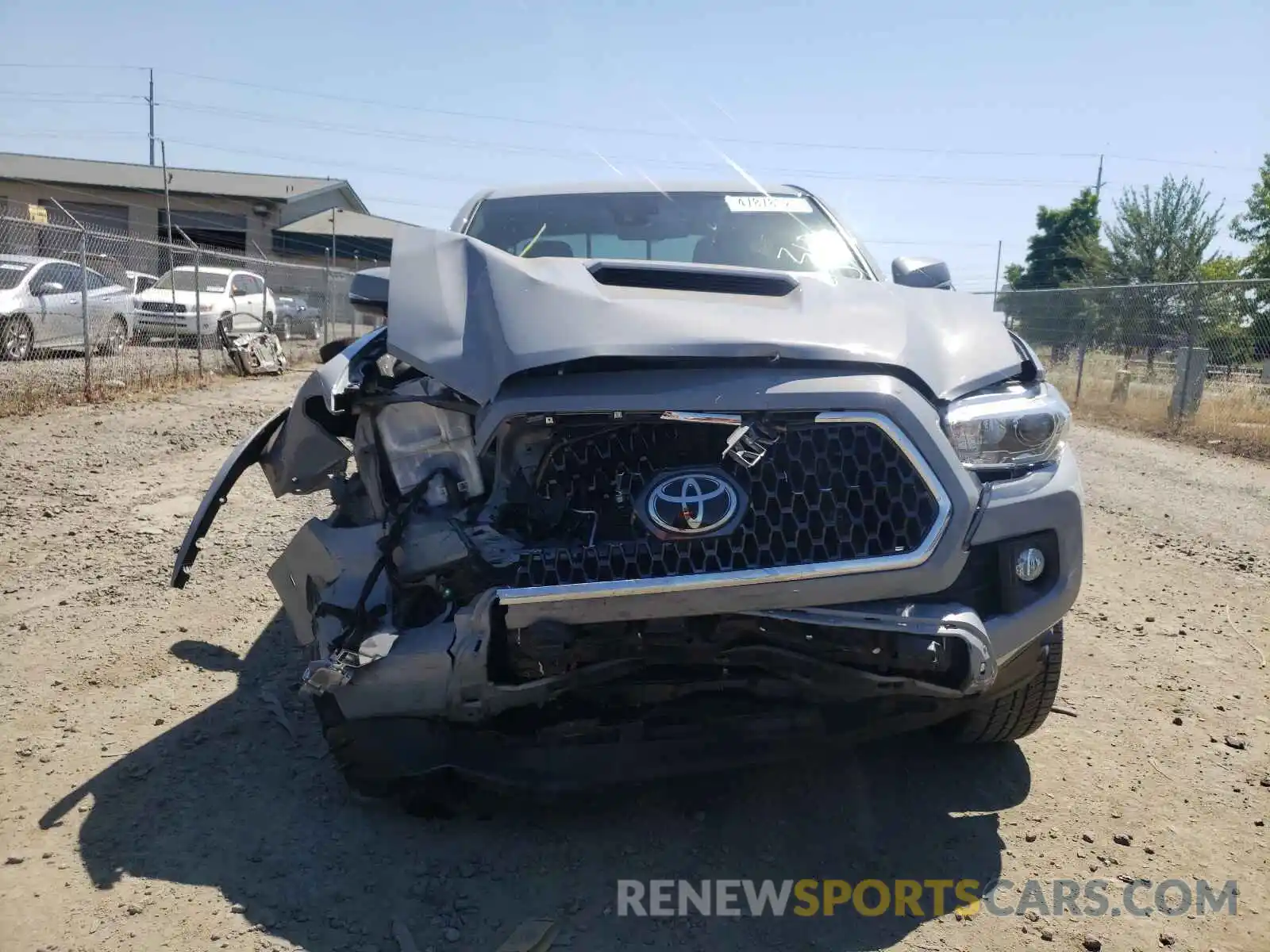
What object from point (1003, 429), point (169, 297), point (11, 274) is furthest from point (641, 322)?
point (169, 297)

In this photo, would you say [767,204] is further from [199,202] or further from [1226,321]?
[199,202]

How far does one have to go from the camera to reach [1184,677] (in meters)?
3.96

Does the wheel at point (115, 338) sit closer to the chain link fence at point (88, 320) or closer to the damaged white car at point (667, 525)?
the chain link fence at point (88, 320)

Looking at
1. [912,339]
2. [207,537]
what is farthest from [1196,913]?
[207,537]

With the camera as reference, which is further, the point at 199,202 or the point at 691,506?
the point at 199,202

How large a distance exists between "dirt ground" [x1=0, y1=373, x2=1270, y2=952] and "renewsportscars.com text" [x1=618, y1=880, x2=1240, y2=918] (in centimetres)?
4

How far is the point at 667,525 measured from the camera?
2299 mm

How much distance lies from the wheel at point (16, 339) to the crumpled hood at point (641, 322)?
32.5ft

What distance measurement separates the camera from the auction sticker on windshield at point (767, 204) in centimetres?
432

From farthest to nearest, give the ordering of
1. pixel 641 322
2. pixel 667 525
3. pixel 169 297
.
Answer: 1. pixel 169 297
2. pixel 641 322
3. pixel 667 525

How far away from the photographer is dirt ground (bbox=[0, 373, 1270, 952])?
238cm

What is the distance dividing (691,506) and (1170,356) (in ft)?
40.5

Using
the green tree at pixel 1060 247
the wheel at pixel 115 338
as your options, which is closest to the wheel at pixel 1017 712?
the wheel at pixel 115 338

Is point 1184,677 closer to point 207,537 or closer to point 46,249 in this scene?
point 207,537
